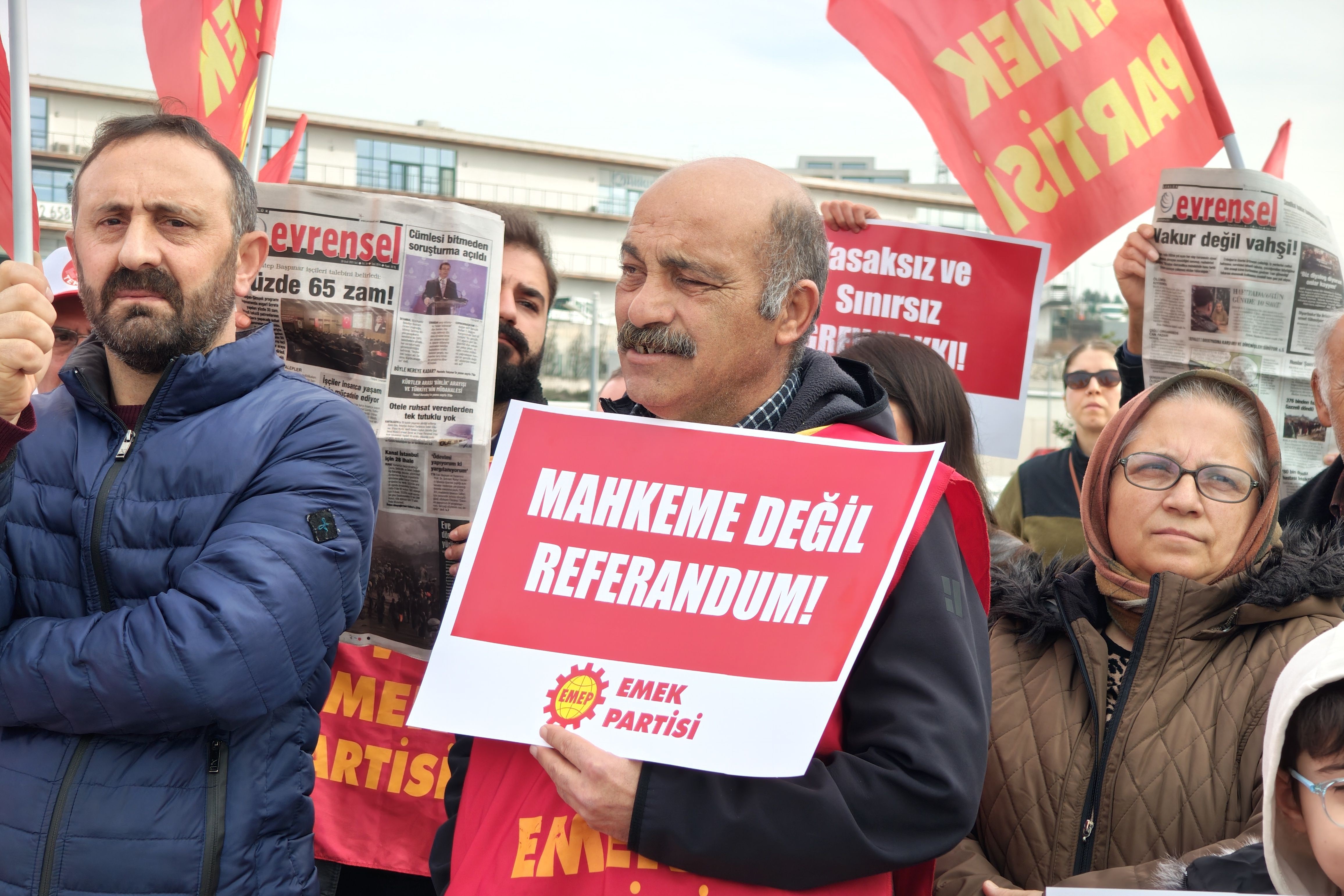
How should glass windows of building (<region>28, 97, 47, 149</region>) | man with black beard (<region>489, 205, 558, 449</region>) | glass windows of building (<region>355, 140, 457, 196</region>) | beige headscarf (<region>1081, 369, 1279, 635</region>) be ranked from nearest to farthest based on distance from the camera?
beige headscarf (<region>1081, 369, 1279, 635</region>), man with black beard (<region>489, 205, 558, 449</region>), glass windows of building (<region>28, 97, 47, 149</region>), glass windows of building (<region>355, 140, 457, 196</region>)

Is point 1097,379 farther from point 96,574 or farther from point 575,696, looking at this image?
point 96,574

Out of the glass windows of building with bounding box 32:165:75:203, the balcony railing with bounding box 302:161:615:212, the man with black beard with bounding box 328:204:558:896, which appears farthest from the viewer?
the balcony railing with bounding box 302:161:615:212

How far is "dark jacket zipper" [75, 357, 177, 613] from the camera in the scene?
6.06ft

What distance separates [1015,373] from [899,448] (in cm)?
267

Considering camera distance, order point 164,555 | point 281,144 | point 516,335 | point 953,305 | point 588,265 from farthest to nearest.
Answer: point 588,265, point 281,144, point 953,305, point 516,335, point 164,555

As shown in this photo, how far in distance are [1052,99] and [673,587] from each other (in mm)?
2921

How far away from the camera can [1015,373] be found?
4012 mm

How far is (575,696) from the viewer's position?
1.51m

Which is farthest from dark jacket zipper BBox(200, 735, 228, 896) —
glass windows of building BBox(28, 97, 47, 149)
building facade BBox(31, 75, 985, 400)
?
glass windows of building BBox(28, 97, 47, 149)

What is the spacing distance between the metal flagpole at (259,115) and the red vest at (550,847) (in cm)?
178

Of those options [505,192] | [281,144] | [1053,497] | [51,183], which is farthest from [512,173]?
[1053,497]

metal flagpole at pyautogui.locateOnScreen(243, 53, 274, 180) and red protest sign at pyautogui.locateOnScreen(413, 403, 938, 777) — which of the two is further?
metal flagpole at pyautogui.locateOnScreen(243, 53, 274, 180)

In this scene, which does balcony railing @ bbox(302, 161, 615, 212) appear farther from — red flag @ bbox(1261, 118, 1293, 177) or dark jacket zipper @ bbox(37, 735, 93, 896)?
dark jacket zipper @ bbox(37, 735, 93, 896)

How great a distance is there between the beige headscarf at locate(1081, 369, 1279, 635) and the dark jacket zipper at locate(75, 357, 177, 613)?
5.58 ft
